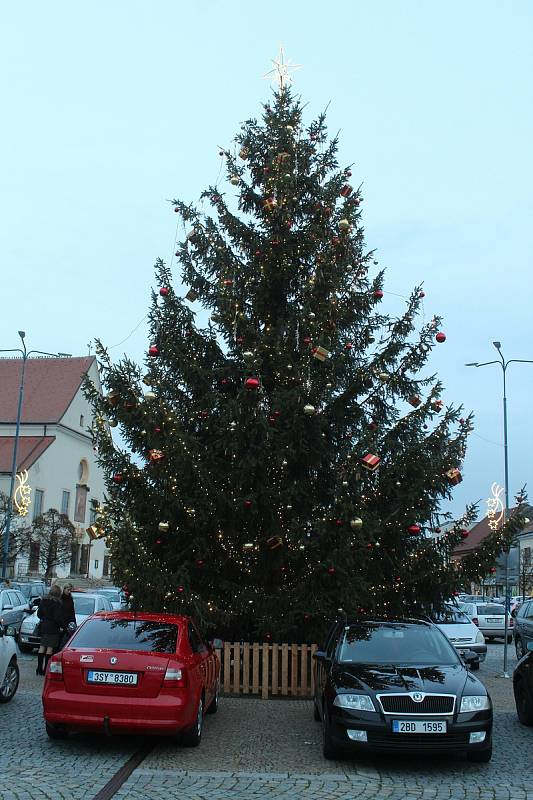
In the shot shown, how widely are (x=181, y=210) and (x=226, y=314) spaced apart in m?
3.16

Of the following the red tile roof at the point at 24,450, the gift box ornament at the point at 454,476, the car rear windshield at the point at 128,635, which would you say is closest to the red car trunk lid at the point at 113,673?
the car rear windshield at the point at 128,635

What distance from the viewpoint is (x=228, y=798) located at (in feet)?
23.9

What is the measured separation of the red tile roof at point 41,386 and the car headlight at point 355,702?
6319 cm

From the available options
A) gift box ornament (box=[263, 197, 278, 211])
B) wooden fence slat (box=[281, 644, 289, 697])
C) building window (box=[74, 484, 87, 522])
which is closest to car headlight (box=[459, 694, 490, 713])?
wooden fence slat (box=[281, 644, 289, 697])

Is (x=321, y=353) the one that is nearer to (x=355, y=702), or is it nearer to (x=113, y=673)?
(x=355, y=702)

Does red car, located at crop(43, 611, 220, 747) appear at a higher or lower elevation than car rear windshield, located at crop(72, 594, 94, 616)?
higher

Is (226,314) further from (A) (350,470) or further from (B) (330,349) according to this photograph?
(A) (350,470)

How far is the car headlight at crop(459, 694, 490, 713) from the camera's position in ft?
28.2

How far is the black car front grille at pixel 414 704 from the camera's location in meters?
8.47

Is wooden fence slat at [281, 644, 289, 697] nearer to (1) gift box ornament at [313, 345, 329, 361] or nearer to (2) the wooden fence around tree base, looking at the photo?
(2) the wooden fence around tree base

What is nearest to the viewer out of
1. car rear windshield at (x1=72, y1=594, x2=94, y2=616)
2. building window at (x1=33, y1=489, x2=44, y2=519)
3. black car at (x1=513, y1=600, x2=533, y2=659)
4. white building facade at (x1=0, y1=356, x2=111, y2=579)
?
black car at (x1=513, y1=600, x2=533, y2=659)

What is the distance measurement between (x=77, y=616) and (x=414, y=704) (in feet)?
51.8

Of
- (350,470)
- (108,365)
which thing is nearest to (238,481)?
(350,470)

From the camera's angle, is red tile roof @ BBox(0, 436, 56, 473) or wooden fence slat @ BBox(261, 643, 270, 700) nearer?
wooden fence slat @ BBox(261, 643, 270, 700)
